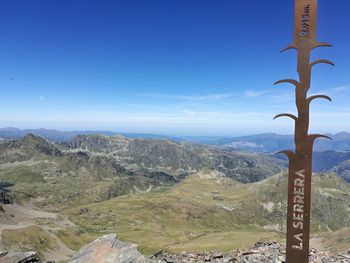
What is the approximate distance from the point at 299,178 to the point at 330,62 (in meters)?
5.31

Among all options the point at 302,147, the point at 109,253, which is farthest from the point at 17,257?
the point at 302,147

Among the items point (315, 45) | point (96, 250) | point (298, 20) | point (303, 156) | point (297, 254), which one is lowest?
point (96, 250)

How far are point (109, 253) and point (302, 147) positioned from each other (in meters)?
19.2

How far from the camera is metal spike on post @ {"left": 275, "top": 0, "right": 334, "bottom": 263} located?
15.5 metres

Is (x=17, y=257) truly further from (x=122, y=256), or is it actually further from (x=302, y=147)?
(x=302, y=147)

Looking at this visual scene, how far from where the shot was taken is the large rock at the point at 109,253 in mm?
27847

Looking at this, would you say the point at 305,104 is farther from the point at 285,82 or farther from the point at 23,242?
the point at 23,242

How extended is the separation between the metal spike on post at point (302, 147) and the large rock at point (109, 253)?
608 inches

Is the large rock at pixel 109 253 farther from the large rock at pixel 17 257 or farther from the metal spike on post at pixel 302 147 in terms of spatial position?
the metal spike on post at pixel 302 147

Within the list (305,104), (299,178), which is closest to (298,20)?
(305,104)

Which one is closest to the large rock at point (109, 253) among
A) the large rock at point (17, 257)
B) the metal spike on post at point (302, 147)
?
the large rock at point (17, 257)

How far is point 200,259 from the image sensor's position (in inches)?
1480

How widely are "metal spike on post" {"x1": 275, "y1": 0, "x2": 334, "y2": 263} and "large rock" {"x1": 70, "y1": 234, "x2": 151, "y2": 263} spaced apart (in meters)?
15.4

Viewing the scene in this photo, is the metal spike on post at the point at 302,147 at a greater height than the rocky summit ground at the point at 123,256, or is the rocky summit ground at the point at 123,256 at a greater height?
the metal spike on post at the point at 302,147
